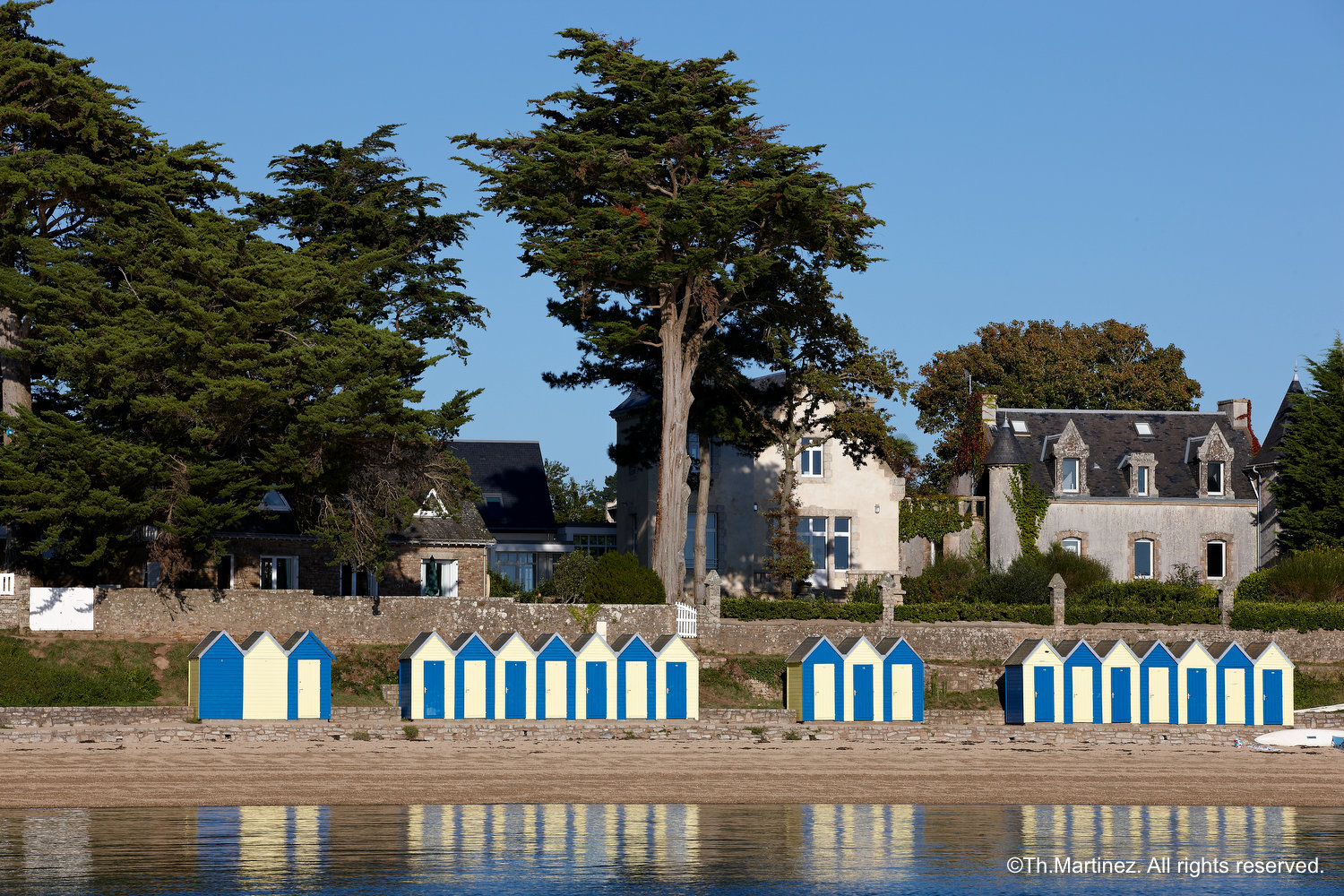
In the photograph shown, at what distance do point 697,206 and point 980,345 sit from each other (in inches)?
1300

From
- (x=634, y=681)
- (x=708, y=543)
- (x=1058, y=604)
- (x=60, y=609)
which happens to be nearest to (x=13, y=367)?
(x=60, y=609)

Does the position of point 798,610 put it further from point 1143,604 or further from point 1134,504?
point 1134,504

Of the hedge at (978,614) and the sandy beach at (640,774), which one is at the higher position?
the hedge at (978,614)

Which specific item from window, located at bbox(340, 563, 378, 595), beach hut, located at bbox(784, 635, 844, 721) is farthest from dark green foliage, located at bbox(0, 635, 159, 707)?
beach hut, located at bbox(784, 635, 844, 721)

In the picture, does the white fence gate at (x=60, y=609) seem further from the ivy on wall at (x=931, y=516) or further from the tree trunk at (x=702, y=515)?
the ivy on wall at (x=931, y=516)

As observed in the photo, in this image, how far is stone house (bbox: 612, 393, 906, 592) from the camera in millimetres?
51625

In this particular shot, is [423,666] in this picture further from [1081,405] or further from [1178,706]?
[1081,405]

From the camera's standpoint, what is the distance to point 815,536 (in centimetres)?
5175

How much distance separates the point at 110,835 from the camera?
2177cm

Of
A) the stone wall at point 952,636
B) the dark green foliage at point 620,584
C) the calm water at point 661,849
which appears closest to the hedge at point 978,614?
the stone wall at point 952,636

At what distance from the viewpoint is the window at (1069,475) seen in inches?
2064

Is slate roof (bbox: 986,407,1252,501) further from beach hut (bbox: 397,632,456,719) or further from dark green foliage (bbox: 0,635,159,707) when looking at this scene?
dark green foliage (bbox: 0,635,159,707)

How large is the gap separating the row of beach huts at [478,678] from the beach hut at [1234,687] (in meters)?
12.7

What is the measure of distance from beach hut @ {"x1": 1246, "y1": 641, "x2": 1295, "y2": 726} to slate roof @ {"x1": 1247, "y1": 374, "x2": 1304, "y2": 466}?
1610 cm
